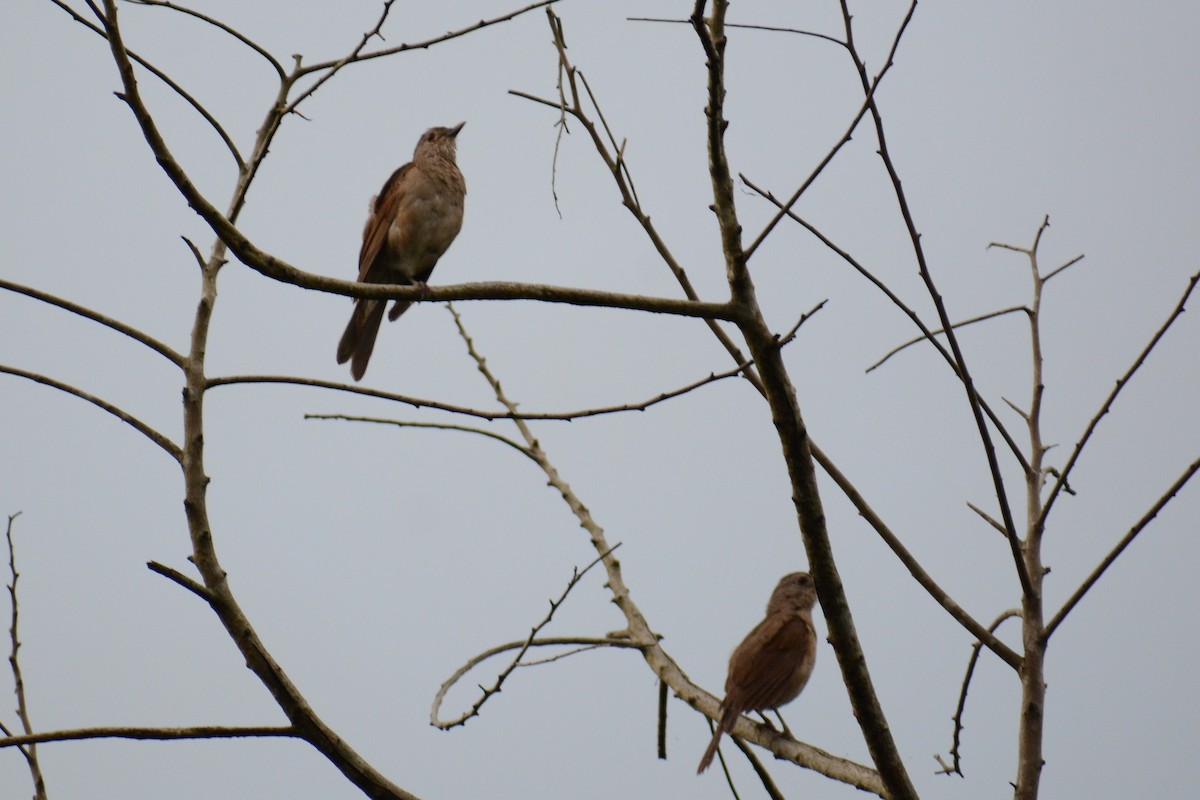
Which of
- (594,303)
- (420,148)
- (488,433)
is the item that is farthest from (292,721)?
(420,148)

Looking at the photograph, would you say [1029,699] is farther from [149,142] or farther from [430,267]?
[430,267]

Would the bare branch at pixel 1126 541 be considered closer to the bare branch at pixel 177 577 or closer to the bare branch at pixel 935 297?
the bare branch at pixel 935 297

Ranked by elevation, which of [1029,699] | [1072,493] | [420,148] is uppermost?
[420,148]

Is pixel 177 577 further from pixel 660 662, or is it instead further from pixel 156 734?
pixel 660 662

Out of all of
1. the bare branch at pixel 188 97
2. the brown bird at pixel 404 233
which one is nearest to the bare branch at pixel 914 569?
the bare branch at pixel 188 97

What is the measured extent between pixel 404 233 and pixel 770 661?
3.25m

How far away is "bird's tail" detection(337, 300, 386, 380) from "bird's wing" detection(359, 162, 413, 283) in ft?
0.92

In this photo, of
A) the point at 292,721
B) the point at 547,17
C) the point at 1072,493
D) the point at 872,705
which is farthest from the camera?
the point at 547,17

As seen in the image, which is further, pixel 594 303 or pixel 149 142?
pixel 594 303

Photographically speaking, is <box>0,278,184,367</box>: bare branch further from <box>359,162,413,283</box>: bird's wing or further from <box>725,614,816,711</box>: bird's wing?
<box>359,162,413,283</box>: bird's wing

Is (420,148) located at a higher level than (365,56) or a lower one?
higher

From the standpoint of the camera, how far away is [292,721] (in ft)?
8.01

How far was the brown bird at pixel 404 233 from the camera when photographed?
6793mm

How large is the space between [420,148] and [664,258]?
4728 millimetres
